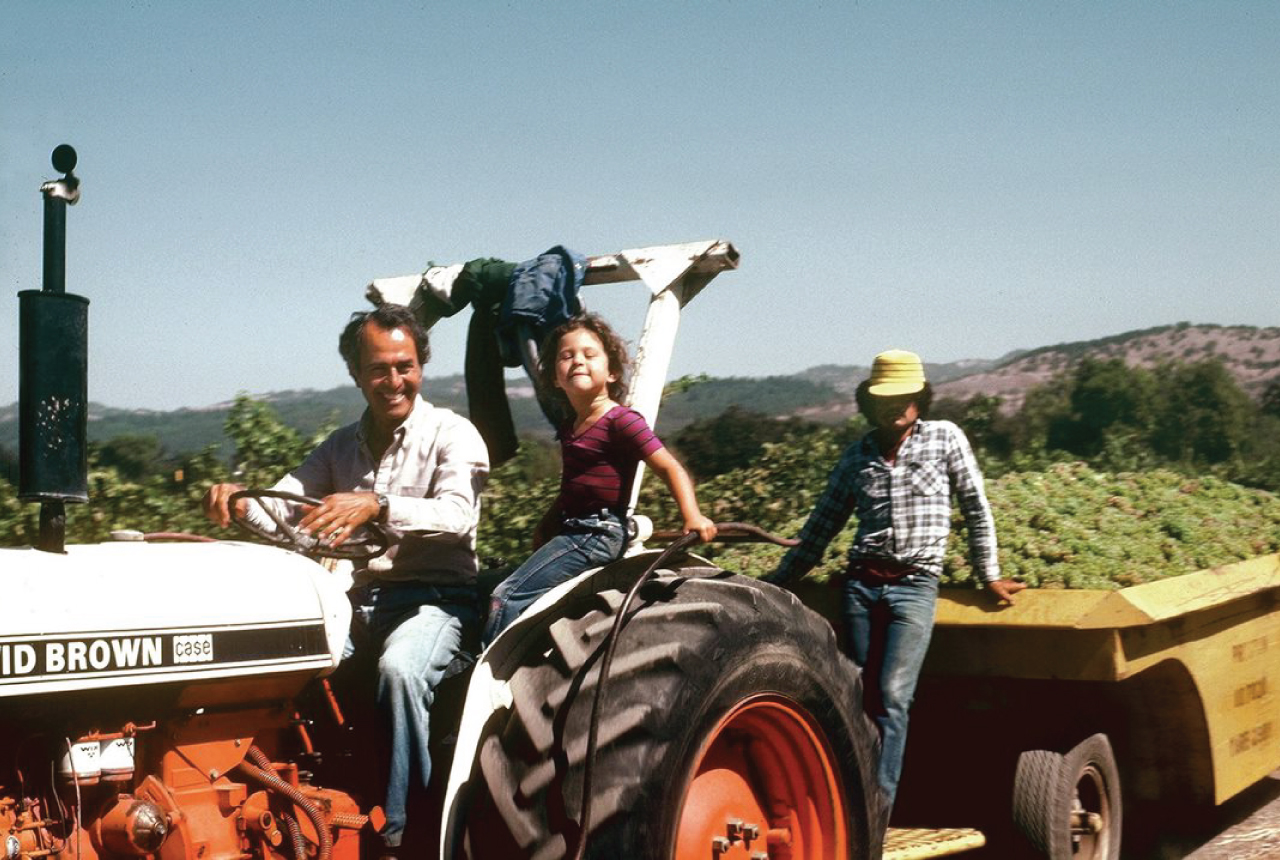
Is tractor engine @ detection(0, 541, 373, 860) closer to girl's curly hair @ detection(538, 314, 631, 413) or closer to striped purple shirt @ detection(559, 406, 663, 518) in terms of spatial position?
striped purple shirt @ detection(559, 406, 663, 518)

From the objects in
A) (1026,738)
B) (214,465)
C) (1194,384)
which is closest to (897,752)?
(1026,738)

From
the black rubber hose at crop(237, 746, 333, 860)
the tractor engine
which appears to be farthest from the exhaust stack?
the black rubber hose at crop(237, 746, 333, 860)

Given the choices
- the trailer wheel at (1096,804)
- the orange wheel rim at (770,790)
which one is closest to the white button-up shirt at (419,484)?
the orange wheel rim at (770,790)

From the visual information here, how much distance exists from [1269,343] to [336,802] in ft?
145

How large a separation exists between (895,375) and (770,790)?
156 cm

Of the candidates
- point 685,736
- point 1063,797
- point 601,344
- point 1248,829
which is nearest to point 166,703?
point 685,736

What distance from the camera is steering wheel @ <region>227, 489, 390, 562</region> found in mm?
3797

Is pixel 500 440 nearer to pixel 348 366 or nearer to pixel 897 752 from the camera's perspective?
pixel 348 366

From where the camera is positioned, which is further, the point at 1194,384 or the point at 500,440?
the point at 1194,384

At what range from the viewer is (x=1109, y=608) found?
187 inches

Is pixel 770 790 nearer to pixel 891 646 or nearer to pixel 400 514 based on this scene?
pixel 891 646

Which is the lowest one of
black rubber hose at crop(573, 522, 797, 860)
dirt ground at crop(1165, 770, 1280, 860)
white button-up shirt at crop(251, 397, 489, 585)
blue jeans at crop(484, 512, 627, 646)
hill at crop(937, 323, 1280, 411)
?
dirt ground at crop(1165, 770, 1280, 860)

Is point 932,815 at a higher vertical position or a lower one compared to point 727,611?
lower

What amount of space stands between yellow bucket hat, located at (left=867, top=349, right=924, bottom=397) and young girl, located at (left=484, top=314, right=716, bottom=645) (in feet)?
3.61
